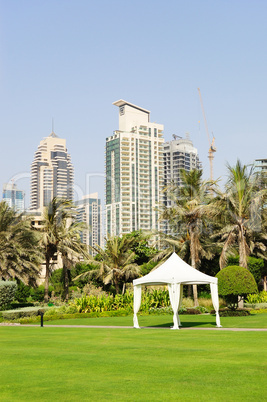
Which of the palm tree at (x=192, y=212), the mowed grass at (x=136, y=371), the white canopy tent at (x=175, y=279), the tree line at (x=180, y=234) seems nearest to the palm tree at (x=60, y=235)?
the tree line at (x=180, y=234)

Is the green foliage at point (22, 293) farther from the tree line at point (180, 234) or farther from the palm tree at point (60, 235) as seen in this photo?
the palm tree at point (60, 235)

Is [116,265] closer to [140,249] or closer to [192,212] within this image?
[140,249]

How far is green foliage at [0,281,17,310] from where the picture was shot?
1555 inches

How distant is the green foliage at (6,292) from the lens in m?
39.5

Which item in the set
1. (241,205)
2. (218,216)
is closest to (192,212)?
(218,216)

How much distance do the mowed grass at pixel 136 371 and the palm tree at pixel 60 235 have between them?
3248 cm

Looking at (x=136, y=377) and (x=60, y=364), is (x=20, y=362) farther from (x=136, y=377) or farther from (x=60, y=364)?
(x=136, y=377)

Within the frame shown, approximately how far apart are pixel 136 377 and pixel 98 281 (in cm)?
4431

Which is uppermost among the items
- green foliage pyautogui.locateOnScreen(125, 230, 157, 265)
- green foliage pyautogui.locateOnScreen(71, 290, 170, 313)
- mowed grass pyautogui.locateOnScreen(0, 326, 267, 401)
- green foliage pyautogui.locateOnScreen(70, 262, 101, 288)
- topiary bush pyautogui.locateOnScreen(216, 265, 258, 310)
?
green foliage pyautogui.locateOnScreen(125, 230, 157, 265)

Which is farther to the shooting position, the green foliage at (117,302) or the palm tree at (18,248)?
the palm tree at (18,248)

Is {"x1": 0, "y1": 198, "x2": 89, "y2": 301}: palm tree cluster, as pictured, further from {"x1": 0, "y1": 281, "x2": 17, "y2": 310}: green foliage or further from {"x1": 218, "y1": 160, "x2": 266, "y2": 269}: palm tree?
{"x1": 218, "y1": 160, "x2": 266, "y2": 269}: palm tree

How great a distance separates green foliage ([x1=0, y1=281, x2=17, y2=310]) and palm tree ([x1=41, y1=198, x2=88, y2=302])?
29.5 ft

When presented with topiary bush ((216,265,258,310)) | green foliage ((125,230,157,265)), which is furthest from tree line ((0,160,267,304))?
topiary bush ((216,265,258,310))

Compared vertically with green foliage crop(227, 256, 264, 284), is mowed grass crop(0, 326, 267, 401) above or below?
below
